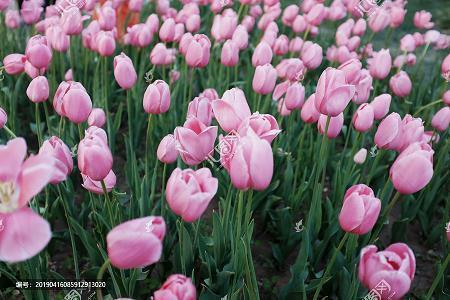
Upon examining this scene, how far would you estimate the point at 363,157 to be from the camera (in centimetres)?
184

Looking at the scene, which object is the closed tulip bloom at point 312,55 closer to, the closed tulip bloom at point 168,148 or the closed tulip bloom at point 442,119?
the closed tulip bloom at point 442,119

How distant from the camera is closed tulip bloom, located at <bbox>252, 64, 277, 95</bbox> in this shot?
1737 millimetres

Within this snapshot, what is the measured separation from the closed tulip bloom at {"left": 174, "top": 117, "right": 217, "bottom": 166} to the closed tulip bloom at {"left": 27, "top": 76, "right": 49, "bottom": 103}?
614 millimetres

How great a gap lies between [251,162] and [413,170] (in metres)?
0.42

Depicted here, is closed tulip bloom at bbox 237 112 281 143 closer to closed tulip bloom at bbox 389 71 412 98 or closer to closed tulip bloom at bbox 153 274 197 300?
closed tulip bloom at bbox 153 274 197 300

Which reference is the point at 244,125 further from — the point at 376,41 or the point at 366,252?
the point at 376,41

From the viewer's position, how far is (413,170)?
116 cm

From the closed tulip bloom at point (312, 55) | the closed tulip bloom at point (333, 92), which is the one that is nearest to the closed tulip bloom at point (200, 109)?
the closed tulip bloom at point (333, 92)

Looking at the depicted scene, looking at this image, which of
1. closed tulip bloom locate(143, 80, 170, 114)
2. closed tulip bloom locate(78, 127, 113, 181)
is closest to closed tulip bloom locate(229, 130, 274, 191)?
closed tulip bloom locate(78, 127, 113, 181)

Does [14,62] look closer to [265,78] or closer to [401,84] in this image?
[265,78]

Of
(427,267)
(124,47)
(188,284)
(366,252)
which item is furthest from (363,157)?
(124,47)

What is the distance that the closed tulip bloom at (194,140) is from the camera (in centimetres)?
112

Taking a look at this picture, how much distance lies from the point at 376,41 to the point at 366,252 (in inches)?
167

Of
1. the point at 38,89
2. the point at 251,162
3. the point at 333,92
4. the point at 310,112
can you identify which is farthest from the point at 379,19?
the point at 251,162
